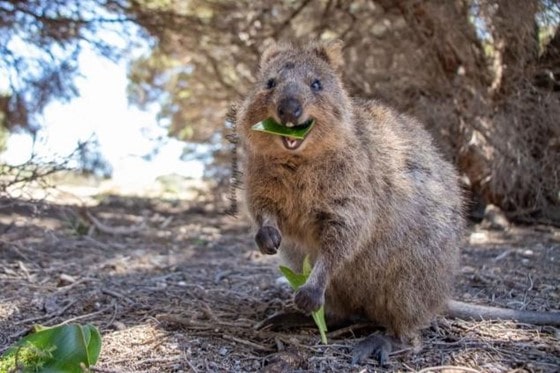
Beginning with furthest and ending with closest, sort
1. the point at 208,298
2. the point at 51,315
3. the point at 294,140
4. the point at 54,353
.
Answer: the point at 208,298, the point at 51,315, the point at 294,140, the point at 54,353

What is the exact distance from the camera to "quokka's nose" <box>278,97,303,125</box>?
11.1 feet

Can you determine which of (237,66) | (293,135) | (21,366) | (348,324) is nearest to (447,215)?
(348,324)

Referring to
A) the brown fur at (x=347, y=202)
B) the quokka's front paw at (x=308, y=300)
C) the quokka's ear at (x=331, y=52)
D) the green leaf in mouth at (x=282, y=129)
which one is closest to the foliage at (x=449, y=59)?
the quokka's ear at (x=331, y=52)

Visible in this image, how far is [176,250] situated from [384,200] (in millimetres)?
3443

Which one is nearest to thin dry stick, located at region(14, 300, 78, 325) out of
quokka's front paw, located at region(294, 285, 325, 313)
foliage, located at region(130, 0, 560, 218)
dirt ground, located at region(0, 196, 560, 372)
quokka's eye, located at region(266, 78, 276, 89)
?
dirt ground, located at region(0, 196, 560, 372)

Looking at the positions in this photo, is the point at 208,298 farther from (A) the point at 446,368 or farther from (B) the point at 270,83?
(A) the point at 446,368

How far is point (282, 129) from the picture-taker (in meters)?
3.48

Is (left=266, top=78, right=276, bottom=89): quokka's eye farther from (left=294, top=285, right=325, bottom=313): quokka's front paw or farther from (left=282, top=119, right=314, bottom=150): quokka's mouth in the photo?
(left=294, top=285, right=325, bottom=313): quokka's front paw

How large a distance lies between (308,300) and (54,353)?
135 cm

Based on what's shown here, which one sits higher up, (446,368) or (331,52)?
(331,52)

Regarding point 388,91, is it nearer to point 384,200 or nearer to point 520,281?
point 520,281

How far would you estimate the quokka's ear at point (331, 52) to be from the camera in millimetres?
4230

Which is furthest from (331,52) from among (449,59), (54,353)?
(449,59)

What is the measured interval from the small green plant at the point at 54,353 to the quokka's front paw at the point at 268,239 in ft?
3.56
